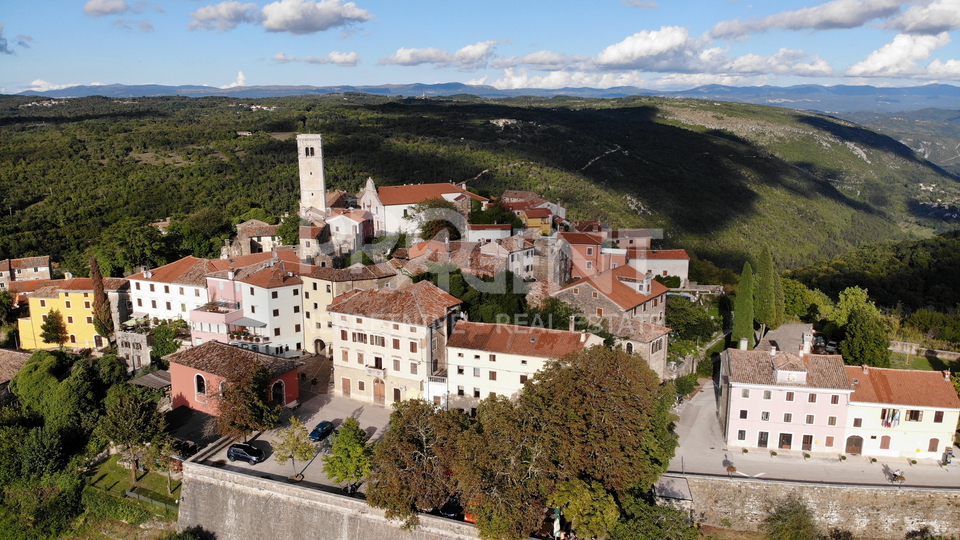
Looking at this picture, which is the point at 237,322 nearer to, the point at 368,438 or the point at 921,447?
the point at 368,438

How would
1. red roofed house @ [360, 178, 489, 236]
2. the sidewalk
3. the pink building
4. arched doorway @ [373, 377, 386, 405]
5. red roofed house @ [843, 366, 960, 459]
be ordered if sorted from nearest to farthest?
the sidewalk → red roofed house @ [843, 366, 960, 459] → the pink building → arched doorway @ [373, 377, 386, 405] → red roofed house @ [360, 178, 489, 236]

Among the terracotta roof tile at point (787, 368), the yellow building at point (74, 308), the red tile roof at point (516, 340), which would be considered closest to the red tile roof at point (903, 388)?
the terracotta roof tile at point (787, 368)

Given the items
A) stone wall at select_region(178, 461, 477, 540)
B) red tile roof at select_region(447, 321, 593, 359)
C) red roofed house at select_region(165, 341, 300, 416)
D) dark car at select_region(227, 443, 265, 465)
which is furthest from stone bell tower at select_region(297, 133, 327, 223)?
stone wall at select_region(178, 461, 477, 540)

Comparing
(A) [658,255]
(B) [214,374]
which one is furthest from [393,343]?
(A) [658,255]

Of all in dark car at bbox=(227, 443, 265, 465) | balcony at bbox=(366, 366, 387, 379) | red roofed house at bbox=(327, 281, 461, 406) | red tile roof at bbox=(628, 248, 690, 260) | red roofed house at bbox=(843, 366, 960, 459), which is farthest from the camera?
red tile roof at bbox=(628, 248, 690, 260)

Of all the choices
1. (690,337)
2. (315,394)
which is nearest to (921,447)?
(690,337)

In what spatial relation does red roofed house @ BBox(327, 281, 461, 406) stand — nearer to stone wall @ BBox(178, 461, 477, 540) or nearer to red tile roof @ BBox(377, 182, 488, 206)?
stone wall @ BBox(178, 461, 477, 540)
